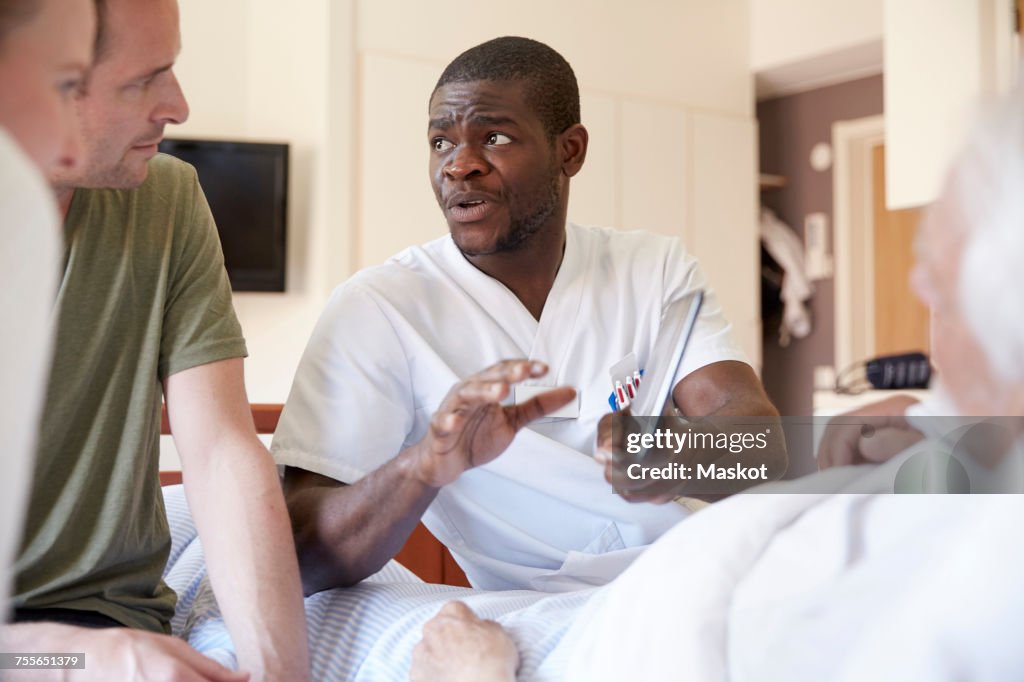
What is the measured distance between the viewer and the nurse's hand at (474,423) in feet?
1.96

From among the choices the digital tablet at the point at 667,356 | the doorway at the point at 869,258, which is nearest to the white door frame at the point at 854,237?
the doorway at the point at 869,258

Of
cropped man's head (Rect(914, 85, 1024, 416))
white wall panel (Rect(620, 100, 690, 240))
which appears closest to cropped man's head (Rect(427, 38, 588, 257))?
white wall panel (Rect(620, 100, 690, 240))

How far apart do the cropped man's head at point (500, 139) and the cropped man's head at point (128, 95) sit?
0.20 metres

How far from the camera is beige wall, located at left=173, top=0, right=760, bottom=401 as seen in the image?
31.4 inches

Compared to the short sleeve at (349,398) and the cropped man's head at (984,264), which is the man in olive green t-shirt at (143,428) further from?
the cropped man's head at (984,264)

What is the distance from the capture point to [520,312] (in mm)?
801

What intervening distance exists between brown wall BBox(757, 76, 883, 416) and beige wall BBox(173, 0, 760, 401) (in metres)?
0.03

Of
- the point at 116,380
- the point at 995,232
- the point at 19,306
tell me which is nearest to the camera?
the point at 19,306

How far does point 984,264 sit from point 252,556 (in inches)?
19.9

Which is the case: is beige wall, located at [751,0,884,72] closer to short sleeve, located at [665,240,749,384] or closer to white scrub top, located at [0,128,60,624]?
short sleeve, located at [665,240,749,384]

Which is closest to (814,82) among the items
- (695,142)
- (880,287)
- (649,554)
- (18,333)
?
(695,142)

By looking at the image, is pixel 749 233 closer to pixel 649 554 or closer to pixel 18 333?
pixel 649 554

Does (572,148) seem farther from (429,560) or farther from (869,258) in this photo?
(429,560)

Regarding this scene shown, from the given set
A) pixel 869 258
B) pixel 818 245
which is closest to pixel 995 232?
pixel 869 258
